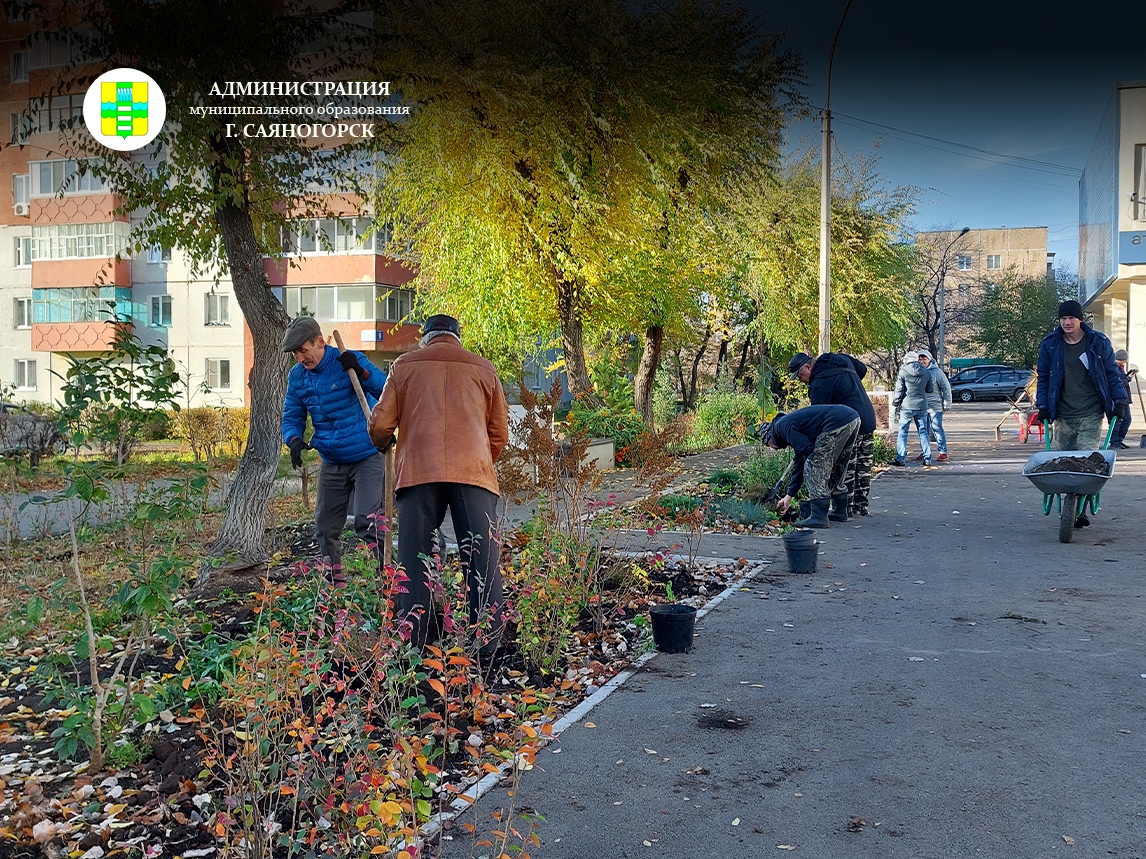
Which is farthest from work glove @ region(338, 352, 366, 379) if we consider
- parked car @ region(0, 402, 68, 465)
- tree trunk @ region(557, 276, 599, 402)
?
parked car @ region(0, 402, 68, 465)

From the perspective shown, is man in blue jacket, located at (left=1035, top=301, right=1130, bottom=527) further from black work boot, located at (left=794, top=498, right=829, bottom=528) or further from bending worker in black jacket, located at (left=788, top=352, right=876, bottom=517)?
black work boot, located at (left=794, top=498, right=829, bottom=528)

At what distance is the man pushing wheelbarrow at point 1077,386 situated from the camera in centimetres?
1009

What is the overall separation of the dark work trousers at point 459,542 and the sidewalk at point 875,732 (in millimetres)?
865

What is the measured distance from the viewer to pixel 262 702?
3568mm

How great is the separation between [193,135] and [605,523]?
4468 millimetres

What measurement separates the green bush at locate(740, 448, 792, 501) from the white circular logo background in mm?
7676

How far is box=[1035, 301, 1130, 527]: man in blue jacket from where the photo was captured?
33.1ft

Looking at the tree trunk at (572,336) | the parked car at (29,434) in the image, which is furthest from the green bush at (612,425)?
the parked car at (29,434)

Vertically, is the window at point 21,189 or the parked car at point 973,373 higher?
the window at point 21,189

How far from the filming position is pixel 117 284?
134 ft

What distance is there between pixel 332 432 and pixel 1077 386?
7.42 meters

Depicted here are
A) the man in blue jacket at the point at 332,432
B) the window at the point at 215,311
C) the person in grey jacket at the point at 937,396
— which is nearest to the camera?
the man in blue jacket at the point at 332,432

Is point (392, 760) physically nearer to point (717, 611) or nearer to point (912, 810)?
point (912, 810)

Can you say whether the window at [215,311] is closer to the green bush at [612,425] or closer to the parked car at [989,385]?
the green bush at [612,425]
